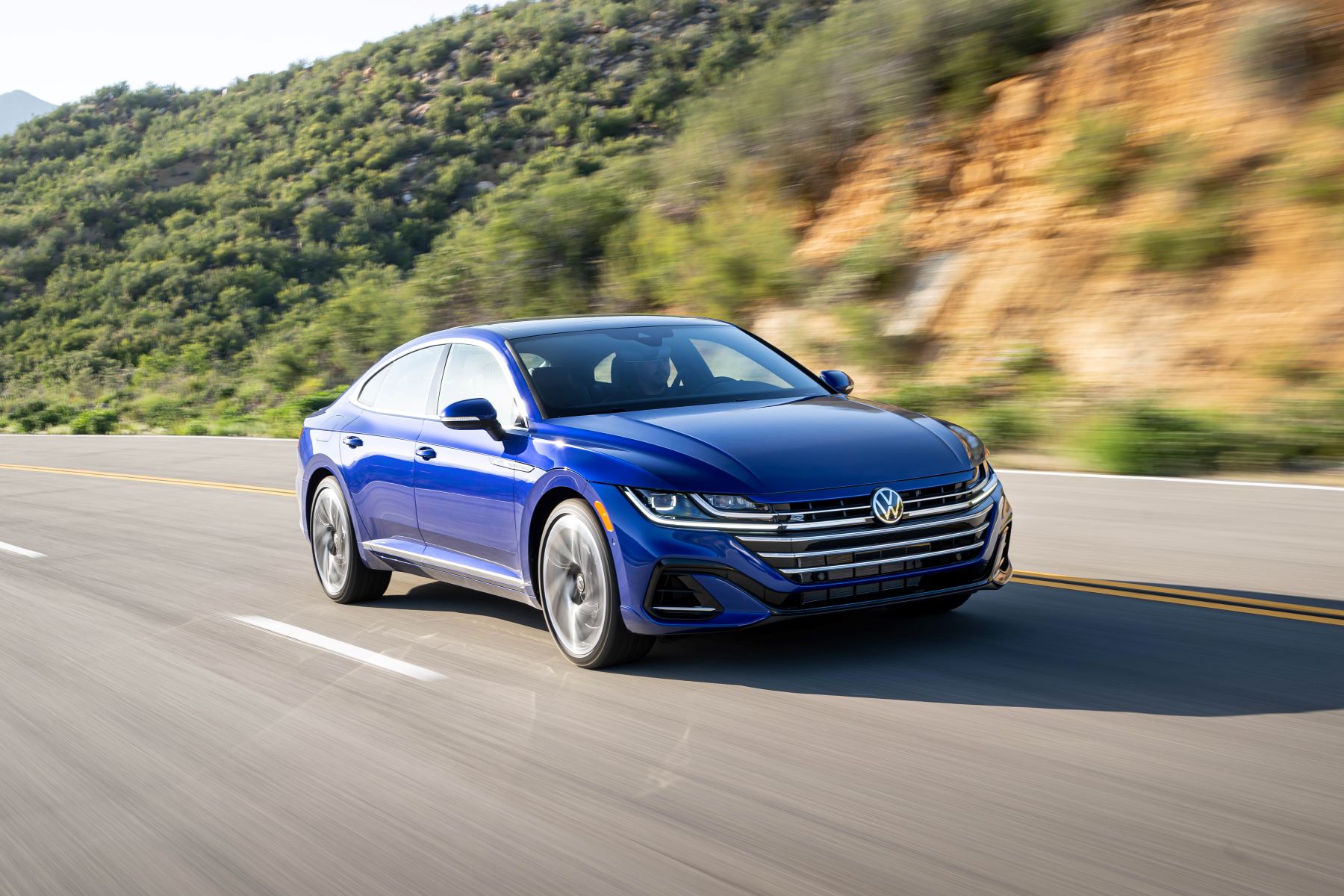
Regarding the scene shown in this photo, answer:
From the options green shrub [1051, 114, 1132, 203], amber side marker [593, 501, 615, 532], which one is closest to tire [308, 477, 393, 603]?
amber side marker [593, 501, 615, 532]

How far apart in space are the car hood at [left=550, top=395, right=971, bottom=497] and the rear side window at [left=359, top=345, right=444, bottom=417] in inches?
55.9

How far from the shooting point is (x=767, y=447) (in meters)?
5.70

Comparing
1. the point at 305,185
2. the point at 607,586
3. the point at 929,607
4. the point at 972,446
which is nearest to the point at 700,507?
the point at 607,586

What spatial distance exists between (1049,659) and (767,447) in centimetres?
141

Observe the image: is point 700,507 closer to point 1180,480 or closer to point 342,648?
point 342,648

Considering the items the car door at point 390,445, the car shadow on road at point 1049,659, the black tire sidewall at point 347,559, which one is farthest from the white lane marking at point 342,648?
the car shadow on road at point 1049,659

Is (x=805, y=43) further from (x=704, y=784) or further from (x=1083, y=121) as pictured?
(x=704, y=784)

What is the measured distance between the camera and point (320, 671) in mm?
6348

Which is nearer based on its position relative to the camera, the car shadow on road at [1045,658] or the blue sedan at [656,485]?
the car shadow on road at [1045,658]

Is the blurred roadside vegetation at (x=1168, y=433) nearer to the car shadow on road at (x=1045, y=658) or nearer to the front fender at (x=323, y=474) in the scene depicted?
the car shadow on road at (x=1045, y=658)

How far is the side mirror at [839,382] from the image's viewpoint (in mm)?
7164

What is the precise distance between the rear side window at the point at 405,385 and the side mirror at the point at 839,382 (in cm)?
200

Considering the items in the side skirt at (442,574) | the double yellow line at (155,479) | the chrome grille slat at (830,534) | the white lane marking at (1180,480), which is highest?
the chrome grille slat at (830,534)

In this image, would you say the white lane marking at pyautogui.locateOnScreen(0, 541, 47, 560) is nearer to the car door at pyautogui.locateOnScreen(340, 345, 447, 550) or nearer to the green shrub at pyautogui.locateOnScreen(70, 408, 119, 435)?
the car door at pyautogui.locateOnScreen(340, 345, 447, 550)
